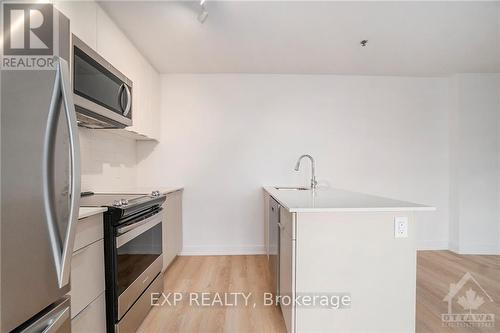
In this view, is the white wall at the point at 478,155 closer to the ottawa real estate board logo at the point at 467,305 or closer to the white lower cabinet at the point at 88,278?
the ottawa real estate board logo at the point at 467,305

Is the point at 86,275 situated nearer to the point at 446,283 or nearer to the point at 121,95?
the point at 121,95

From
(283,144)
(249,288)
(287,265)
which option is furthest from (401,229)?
(283,144)

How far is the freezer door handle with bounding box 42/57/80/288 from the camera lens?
798 millimetres

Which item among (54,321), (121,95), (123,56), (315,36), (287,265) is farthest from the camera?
(315,36)

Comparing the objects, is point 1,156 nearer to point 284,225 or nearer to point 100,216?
point 100,216

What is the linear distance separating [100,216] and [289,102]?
111 inches

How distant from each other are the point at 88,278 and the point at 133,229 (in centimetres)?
42

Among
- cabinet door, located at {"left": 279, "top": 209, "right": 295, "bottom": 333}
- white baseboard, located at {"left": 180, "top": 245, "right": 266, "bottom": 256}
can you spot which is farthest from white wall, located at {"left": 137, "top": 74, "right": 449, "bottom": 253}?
cabinet door, located at {"left": 279, "top": 209, "right": 295, "bottom": 333}


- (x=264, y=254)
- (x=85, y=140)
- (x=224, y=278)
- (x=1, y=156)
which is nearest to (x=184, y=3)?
(x=85, y=140)

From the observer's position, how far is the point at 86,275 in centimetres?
130

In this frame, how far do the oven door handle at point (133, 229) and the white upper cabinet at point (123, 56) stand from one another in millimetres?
1021

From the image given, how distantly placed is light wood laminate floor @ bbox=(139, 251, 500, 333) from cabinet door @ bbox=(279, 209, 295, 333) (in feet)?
1.12

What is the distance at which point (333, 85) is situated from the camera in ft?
11.8

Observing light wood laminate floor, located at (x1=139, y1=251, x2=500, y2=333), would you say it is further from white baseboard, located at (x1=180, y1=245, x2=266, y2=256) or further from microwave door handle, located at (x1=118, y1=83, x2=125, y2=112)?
microwave door handle, located at (x1=118, y1=83, x2=125, y2=112)
